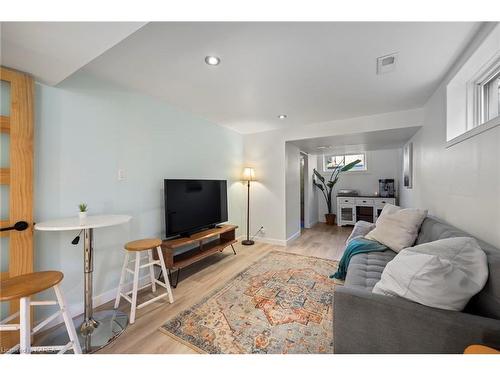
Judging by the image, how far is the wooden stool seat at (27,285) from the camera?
98cm

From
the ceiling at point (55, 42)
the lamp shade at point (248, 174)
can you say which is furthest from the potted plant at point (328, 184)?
the ceiling at point (55, 42)

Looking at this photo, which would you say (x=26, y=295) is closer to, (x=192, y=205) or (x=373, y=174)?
(x=192, y=205)

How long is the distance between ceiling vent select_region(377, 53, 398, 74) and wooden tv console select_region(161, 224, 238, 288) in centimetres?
257

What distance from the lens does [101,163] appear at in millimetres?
1909

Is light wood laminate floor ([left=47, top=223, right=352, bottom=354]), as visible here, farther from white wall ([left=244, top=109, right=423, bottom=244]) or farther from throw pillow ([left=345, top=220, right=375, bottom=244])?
throw pillow ([left=345, top=220, right=375, bottom=244])

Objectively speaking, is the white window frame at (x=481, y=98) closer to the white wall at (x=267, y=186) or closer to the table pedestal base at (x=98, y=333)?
the white wall at (x=267, y=186)

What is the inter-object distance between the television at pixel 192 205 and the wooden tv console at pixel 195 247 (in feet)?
0.37

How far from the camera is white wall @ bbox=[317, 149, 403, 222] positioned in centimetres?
524

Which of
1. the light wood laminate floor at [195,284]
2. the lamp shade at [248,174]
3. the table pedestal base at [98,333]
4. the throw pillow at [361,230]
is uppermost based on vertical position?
the lamp shade at [248,174]

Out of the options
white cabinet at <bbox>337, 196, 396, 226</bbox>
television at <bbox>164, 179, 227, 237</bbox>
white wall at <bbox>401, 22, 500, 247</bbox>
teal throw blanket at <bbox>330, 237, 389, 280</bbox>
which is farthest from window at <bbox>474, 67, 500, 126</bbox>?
white cabinet at <bbox>337, 196, 396, 226</bbox>
